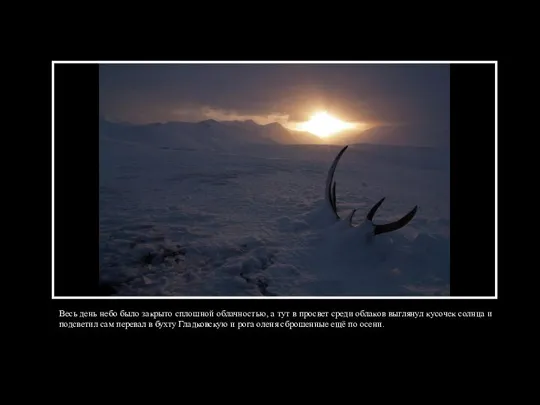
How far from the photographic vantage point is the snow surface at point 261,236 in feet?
13.1

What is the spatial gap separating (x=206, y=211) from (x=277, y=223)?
44.4 inches

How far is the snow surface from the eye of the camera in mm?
3986

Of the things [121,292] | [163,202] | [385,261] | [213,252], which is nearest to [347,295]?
[385,261]

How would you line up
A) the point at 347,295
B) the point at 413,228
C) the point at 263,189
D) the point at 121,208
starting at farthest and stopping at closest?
the point at 263,189 → the point at 121,208 → the point at 413,228 → the point at 347,295

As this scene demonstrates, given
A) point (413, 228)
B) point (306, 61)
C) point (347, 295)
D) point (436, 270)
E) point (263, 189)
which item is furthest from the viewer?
point (263, 189)

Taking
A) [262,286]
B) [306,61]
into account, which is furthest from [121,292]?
[306,61]

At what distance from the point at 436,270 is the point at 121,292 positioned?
3.40 m

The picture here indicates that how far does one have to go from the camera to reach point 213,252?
4.42m

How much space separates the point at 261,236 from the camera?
481 cm

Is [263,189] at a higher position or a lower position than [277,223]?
higher

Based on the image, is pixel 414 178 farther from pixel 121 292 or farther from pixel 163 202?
pixel 121 292

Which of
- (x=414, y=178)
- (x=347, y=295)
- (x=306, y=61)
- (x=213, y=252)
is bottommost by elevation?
(x=347, y=295)

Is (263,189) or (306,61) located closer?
(306,61)

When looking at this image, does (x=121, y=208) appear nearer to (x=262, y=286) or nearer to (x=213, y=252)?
(x=213, y=252)
